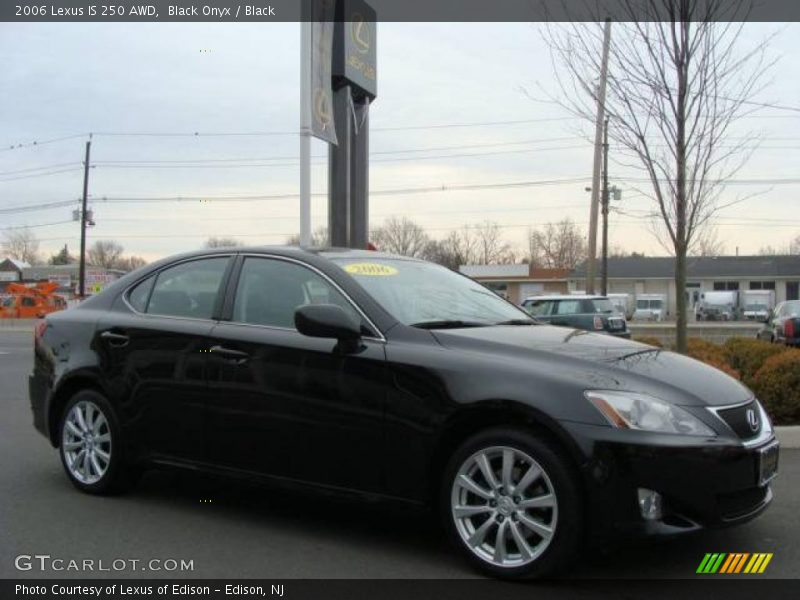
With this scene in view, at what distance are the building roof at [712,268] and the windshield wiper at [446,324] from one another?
58764mm

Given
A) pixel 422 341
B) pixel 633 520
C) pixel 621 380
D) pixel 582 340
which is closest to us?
pixel 633 520

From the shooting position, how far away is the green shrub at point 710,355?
7.95 m

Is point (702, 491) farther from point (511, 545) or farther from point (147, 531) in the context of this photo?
point (147, 531)

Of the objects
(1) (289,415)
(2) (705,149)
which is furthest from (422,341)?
→ (2) (705,149)

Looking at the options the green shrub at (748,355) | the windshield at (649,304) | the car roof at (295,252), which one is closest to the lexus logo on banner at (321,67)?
the car roof at (295,252)

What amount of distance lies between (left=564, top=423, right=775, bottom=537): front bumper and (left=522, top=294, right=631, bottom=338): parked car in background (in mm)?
13760

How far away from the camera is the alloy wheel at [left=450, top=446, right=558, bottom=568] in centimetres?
371

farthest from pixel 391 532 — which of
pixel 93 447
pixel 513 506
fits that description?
pixel 93 447

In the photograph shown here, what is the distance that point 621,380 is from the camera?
149 inches

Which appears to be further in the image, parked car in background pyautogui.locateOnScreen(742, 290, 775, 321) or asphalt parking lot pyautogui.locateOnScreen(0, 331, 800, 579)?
parked car in background pyautogui.locateOnScreen(742, 290, 775, 321)

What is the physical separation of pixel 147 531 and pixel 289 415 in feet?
3.63

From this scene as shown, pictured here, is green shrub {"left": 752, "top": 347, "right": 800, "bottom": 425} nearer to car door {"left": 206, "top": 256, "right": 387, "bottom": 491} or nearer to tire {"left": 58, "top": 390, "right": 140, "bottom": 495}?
car door {"left": 206, "top": 256, "right": 387, "bottom": 491}

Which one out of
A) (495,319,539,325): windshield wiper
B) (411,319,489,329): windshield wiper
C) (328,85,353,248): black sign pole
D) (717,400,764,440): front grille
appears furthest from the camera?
(328,85,353,248): black sign pole

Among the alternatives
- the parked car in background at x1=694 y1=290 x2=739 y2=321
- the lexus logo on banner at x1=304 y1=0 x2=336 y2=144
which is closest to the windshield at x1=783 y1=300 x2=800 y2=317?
the lexus logo on banner at x1=304 y1=0 x2=336 y2=144
